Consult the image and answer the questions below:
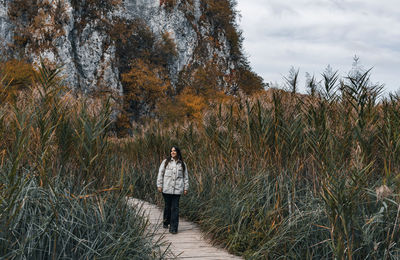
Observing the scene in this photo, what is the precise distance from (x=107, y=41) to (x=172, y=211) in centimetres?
3210

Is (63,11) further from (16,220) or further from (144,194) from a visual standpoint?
(16,220)

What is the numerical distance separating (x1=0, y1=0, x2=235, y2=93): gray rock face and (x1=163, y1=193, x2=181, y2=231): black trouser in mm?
23586

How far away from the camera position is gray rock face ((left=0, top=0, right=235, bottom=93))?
30.6 metres

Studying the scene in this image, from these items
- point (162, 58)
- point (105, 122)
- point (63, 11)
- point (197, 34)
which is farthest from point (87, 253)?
point (197, 34)

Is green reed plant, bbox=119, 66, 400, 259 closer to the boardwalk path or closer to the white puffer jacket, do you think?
the boardwalk path

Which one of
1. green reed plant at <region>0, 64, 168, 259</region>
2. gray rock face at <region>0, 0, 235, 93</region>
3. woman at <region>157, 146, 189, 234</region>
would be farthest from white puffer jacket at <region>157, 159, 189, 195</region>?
gray rock face at <region>0, 0, 235, 93</region>

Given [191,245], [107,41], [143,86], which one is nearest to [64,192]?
[191,245]

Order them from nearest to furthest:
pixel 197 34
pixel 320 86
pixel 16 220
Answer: pixel 16 220 → pixel 320 86 → pixel 197 34

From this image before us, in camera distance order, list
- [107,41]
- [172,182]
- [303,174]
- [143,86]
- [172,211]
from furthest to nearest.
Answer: [107,41] < [143,86] < [172,182] < [172,211] < [303,174]

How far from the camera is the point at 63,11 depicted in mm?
31344

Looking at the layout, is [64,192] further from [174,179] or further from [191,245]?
[174,179]

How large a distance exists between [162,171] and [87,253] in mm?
3030

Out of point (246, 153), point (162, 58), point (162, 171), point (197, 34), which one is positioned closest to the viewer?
point (246, 153)

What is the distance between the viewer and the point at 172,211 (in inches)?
211
